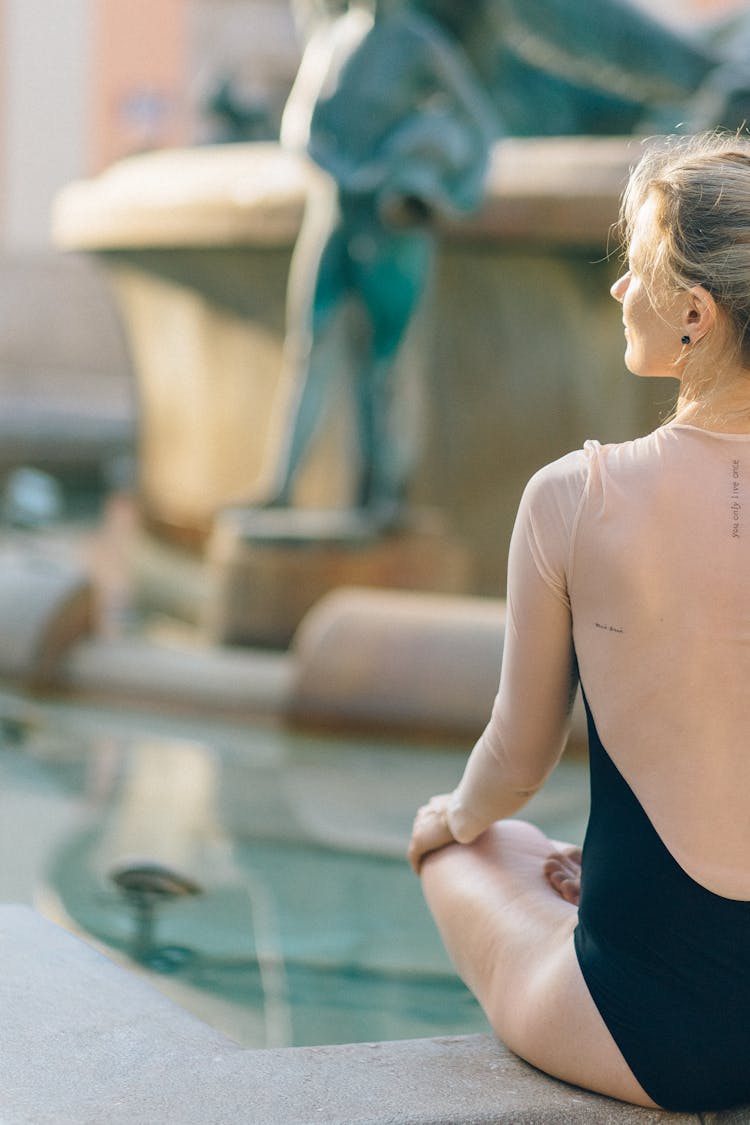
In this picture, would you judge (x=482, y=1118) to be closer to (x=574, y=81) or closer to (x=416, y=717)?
(x=416, y=717)

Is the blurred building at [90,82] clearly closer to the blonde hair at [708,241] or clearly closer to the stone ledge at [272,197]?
the stone ledge at [272,197]

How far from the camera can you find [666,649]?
1.49 meters

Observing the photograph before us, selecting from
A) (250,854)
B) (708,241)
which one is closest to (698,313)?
(708,241)

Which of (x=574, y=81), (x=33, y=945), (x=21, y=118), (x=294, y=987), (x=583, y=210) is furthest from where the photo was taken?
(x=21, y=118)

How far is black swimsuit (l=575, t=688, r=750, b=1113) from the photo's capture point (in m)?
1.50

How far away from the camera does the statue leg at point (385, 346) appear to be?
453cm

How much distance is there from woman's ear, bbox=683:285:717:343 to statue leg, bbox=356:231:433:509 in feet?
10.1

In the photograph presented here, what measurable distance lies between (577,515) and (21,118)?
1706 cm

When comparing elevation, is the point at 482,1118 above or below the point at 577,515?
below

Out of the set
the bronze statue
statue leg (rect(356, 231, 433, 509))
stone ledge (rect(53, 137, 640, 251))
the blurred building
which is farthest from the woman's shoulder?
the blurred building

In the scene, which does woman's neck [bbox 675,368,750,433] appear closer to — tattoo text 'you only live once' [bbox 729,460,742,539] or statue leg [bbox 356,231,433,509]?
tattoo text 'you only live once' [bbox 729,460,742,539]

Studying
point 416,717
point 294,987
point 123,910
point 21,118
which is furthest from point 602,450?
point 21,118

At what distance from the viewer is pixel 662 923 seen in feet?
4.95

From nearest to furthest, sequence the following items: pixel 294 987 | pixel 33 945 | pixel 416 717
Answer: pixel 33 945, pixel 294 987, pixel 416 717
